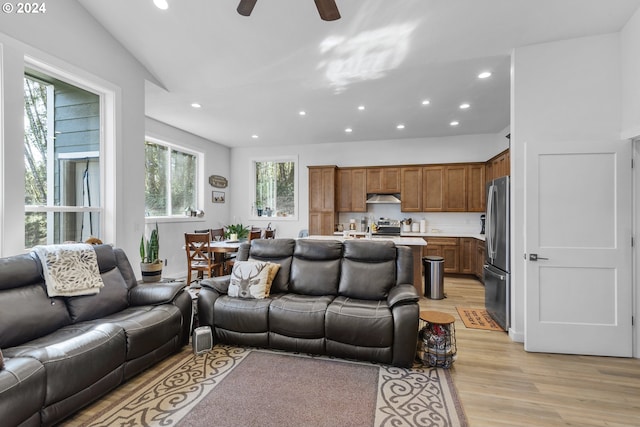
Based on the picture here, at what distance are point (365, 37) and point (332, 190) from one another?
391 centimetres

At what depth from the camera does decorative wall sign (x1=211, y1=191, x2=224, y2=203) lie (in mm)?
7163

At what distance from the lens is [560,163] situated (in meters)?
2.94

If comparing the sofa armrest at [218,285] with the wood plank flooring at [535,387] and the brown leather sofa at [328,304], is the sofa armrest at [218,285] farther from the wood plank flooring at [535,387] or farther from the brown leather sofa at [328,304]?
the wood plank flooring at [535,387]

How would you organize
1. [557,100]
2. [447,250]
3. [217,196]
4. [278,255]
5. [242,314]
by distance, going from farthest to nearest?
[217,196], [447,250], [278,255], [557,100], [242,314]

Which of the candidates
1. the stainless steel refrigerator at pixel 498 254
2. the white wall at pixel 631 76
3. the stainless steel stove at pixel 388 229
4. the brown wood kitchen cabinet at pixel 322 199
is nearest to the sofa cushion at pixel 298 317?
the stainless steel refrigerator at pixel 498 254

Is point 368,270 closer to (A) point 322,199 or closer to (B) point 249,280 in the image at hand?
(B) point 249,280

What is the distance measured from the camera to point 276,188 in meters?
7.64

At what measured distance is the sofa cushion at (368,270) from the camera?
310cm

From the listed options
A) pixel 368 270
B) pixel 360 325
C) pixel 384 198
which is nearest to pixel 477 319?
pixel 368 270

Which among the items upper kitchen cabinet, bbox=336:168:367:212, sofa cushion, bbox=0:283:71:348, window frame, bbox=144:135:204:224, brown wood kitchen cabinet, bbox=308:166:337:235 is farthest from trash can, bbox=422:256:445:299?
window frame, bbox=144:135:204:224

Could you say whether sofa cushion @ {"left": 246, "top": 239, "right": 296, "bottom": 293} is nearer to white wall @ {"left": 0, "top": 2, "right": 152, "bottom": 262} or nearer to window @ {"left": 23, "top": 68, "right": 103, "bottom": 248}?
white wall @ {"left": 0, "top": 2, "right": 152, "bottom": 262}

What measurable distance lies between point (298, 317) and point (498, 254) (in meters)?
2.52

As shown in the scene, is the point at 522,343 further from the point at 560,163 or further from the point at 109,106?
the point at 109,106

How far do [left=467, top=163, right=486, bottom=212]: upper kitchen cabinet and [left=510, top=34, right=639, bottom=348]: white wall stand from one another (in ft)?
10.6
